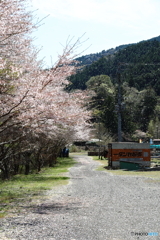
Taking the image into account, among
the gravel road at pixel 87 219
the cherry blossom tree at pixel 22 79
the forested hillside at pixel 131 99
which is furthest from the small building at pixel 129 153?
the cherry blossom tree at pixel 22 79

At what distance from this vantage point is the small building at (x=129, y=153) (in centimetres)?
2853

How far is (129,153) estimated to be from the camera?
28.5m

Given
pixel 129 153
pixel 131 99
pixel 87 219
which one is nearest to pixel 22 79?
pixel 87 219

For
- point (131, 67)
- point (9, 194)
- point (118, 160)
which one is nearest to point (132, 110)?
point (131, 67)

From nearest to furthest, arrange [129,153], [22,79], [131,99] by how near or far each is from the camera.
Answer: [22,79]
[129,153]
[131,99]

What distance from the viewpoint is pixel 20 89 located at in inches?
357

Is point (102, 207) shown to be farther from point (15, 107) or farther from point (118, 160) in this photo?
point (118, 160)

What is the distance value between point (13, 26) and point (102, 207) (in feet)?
17.9

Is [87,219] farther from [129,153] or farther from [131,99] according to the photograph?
[131,99]

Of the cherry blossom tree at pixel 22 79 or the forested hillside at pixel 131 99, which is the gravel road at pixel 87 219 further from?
the forested hillside at pixel 131 99

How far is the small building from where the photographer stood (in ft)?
93.6

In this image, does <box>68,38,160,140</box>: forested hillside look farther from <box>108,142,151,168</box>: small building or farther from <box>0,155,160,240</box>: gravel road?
<box>0,155,160,240</box>: gravel road

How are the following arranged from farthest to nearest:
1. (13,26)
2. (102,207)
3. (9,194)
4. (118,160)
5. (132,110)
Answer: (132,110) → (118,160) → (9,194) → (102,207) → (13,26)

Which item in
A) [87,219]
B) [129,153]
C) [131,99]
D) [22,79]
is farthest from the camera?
[131,99]
